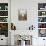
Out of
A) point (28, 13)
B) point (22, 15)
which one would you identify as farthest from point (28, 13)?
point (22, 15)

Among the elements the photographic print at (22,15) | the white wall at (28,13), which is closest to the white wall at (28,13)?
the white wall at (28,13)

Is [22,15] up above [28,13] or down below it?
below

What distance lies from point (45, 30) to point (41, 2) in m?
1.50

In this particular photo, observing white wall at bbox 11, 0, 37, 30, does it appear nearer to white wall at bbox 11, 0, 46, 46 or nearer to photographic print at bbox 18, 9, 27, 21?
white wall at bbox 11, 0, 46, 46

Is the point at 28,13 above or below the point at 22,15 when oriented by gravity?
above

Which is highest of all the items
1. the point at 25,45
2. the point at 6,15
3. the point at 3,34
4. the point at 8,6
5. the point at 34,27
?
the point at 8,6

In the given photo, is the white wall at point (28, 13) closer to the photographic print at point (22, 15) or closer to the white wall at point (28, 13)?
the white wall at point (28, 13)

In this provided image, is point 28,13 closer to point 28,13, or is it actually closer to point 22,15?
point 28,13

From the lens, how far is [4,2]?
20.7 feet

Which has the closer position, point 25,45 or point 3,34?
point 25,45

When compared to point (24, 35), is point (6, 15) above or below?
above

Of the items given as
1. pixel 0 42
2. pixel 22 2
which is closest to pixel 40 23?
pixel 22 2

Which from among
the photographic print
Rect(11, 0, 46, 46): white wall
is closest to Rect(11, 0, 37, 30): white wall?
Rect(11, 0, 46, 46): white wall

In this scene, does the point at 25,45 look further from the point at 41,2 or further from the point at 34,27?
the point at 41,2
